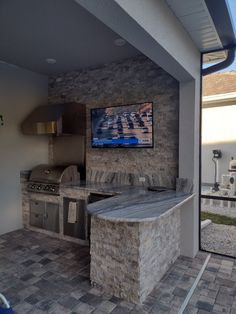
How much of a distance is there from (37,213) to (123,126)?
2.14 m

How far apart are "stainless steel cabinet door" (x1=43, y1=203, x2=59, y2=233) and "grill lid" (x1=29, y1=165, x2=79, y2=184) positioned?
1.40 feet

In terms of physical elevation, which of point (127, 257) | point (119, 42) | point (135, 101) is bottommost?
point (127, 257)

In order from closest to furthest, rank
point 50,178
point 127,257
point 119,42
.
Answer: point 127,257, point 119,42, point 50,178

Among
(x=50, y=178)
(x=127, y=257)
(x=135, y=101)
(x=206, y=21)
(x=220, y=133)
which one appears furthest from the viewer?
(x=220, y=133)

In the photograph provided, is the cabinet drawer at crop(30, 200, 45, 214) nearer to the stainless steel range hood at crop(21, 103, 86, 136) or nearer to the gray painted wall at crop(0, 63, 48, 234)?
the gray painted wall at crop(0, 63, 48, 234)

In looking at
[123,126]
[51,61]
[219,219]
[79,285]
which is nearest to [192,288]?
[79,285]

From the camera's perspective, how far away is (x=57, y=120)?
3842mm

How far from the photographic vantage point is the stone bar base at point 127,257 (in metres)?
2.24

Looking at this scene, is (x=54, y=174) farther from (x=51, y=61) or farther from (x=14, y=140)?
(x=51, y=61)

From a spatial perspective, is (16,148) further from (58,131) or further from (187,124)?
(187,124)

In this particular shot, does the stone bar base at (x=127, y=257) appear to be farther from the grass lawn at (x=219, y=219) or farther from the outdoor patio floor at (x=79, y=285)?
the grass lawn at (x=219, y=219)

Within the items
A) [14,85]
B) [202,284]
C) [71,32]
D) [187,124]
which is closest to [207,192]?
[187,124]

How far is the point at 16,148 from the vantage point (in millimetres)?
4234

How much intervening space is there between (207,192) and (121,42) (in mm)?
2524
